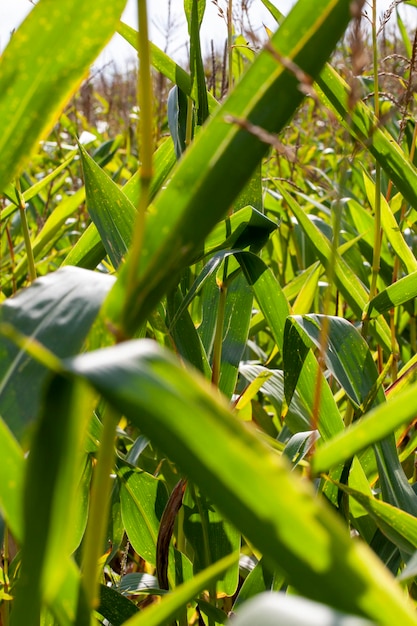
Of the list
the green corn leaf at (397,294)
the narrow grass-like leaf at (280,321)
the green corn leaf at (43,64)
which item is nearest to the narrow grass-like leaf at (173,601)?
the green corn leaf at (43,64)

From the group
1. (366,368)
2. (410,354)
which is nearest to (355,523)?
(366,368)

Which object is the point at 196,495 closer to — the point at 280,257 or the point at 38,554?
the point at 38,554

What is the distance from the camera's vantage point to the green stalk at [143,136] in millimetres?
361

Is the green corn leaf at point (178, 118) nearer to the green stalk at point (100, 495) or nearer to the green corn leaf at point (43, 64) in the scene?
the green corn leaf at point (43, 64)

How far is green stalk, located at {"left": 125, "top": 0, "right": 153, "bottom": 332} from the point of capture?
0.36 metres

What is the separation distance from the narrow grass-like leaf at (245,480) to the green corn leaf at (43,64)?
21cm

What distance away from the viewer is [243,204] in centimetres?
88

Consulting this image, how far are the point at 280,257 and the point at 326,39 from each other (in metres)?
1.43

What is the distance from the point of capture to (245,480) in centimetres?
27

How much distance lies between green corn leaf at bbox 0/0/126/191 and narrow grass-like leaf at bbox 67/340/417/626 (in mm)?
211

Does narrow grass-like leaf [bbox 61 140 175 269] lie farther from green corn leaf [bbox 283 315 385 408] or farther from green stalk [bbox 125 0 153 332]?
green stalk [bbox 125 0 153 332]

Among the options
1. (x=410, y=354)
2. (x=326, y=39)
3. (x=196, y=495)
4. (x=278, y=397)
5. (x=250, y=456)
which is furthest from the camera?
(x=410, y=354)

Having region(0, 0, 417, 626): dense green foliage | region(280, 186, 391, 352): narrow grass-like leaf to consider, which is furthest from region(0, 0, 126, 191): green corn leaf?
region(280, 186, 391, 352): narrow grass-like leaf

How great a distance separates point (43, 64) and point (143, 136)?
101 millimetres
